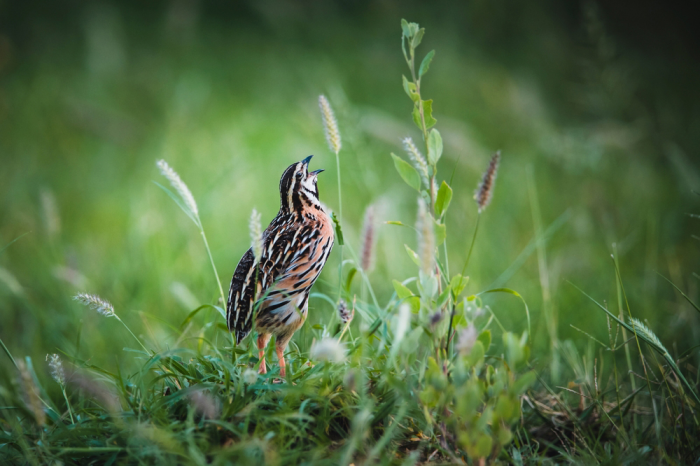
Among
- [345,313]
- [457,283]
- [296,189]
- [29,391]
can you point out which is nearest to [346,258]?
[296,189]

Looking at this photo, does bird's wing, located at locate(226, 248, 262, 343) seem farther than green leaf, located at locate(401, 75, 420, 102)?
Yes

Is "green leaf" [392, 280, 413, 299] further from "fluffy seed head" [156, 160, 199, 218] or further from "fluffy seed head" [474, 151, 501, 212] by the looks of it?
"fluffy seed head" [156, 160, 199, 218]

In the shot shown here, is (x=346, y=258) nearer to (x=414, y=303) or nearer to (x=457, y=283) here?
(x=414, y=303)

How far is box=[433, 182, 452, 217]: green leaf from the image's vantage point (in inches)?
81.4

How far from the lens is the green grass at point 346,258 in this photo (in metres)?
1.92

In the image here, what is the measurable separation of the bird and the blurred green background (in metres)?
0.63

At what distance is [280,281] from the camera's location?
91.0 inches

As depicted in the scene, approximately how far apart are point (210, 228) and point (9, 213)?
2284 mm

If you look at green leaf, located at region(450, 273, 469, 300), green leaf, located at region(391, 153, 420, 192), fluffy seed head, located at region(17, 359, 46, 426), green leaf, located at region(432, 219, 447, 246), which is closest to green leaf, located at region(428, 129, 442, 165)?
green leaf, located at region(391, 153, 420, 192)

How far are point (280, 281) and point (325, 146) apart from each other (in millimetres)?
4641

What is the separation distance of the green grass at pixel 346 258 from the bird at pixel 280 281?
0.13 m

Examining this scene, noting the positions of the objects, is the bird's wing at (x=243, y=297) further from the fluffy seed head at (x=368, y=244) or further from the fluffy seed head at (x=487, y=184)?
the fluffy seed head at (x=487, y=184)

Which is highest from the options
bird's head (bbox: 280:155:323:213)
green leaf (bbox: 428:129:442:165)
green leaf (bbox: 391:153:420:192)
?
green leaf (bbox: 428:129:442:165)

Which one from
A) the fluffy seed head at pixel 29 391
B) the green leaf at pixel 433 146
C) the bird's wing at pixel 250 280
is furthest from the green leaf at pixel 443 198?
the fluffy seed head at pixel 29 391
